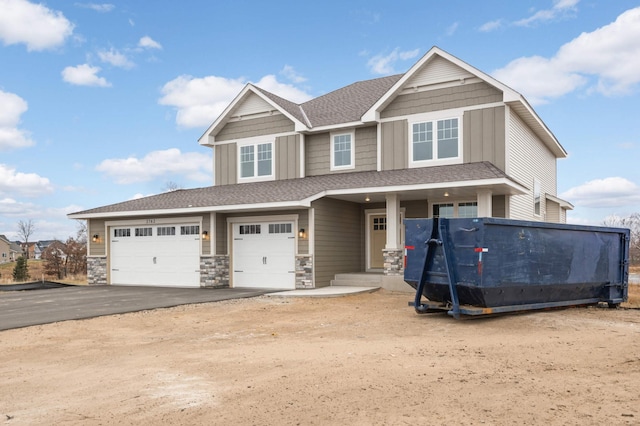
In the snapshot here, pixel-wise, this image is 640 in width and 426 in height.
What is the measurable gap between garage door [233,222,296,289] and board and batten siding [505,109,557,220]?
23.8 feet

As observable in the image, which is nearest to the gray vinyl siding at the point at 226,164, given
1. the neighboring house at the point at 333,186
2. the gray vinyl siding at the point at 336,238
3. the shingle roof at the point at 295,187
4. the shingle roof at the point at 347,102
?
the neighboring house at the point at 333,186

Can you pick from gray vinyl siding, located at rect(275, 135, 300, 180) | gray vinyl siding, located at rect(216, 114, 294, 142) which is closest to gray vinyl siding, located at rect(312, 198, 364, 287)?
gray vinyl siding, located at rect(275, 135, 300, 180)

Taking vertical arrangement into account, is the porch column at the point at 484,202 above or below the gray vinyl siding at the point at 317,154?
below

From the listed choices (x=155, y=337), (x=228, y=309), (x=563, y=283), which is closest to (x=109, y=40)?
(x=228, y=309)

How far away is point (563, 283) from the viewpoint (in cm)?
1077

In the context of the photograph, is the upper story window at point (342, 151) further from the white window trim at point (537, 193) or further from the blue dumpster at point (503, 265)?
the blue dumpster at point (503, 265)

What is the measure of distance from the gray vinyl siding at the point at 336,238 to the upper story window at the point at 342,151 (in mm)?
1542

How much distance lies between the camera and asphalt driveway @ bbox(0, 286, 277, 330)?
36.4 ft

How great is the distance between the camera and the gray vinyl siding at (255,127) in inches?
776

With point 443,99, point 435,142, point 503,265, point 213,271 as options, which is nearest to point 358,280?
point 213,271

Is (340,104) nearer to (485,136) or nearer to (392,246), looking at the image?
(485,136)

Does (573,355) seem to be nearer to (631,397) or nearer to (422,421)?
(631,397)

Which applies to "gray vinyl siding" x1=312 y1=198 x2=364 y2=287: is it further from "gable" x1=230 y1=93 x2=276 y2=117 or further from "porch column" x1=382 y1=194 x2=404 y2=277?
"gable" x1=230 y1=93 x2=276 y2=117

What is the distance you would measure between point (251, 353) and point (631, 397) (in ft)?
15.2
